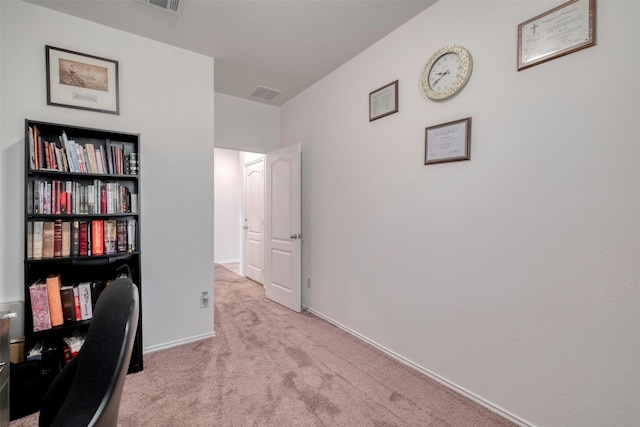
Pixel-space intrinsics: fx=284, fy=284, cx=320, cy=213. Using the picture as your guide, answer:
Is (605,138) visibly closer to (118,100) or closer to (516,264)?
(516,264)

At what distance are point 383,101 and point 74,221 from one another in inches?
104

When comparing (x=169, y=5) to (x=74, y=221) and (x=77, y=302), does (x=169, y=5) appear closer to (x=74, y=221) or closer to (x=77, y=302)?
(x=74, y=221)

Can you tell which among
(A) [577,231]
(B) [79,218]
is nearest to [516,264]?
(A) [577,231]

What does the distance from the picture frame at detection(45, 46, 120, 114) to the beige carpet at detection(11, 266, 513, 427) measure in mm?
2172

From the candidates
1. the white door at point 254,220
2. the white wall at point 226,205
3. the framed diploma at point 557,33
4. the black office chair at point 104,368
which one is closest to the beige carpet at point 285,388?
the black office chair at point 104,368

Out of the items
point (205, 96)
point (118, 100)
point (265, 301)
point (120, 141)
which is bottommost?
point (265, 301)

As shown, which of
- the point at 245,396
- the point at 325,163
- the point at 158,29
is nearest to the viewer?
the point at 245,396

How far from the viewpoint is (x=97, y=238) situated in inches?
84.4

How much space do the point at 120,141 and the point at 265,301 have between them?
2.54 metres

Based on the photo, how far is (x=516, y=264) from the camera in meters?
1.70

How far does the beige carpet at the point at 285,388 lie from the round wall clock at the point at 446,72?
210cm

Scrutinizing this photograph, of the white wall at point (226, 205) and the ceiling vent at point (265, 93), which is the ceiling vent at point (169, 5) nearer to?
the ceiling vent at point (265, 93)

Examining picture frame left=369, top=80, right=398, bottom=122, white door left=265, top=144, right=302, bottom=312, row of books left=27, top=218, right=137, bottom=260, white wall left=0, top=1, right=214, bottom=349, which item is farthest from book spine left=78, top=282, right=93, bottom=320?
picture frame left=369, top=80, right=398, bottom=122

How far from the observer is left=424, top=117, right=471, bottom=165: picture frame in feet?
6.32
